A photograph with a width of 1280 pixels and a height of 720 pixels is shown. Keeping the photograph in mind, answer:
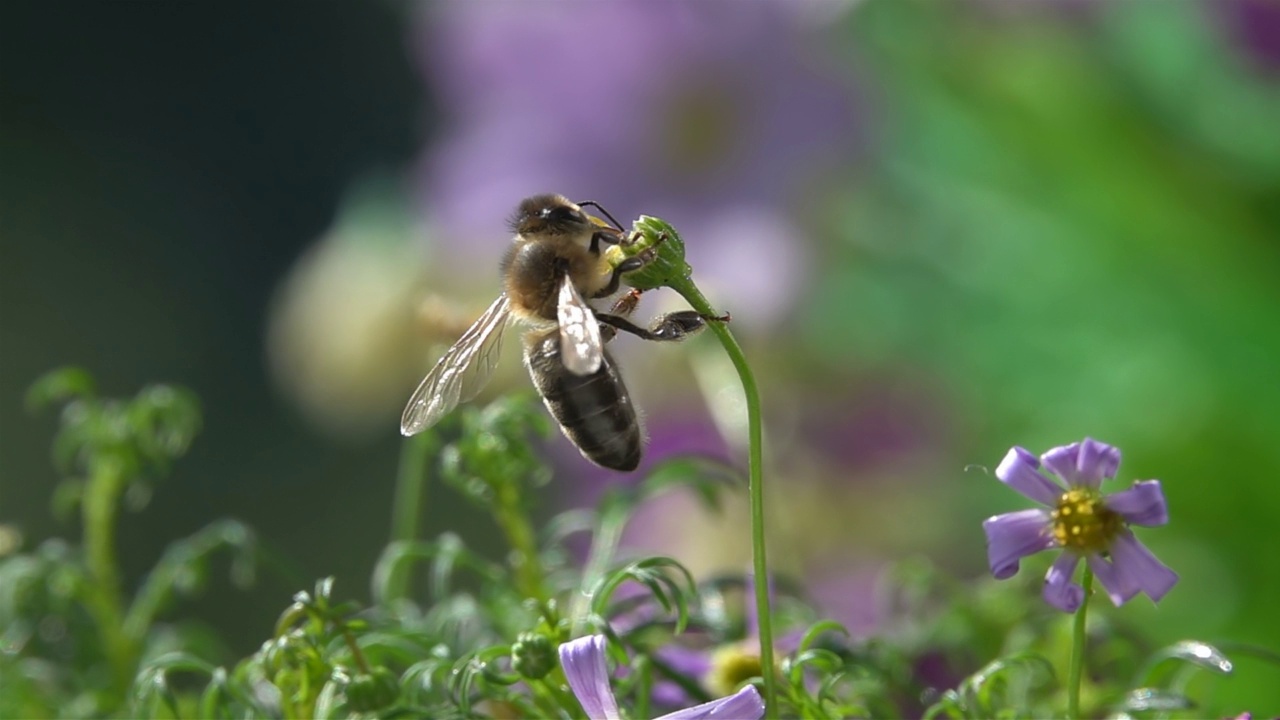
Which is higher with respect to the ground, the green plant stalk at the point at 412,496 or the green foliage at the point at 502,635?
the green plant stalk at the point at 412,496

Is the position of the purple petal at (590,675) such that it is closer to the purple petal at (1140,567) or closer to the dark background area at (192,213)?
the purple petal at (1140,567)

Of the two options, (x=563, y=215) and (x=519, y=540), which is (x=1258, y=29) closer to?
(x=563, y=215)

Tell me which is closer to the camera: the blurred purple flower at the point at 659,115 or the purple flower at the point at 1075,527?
the purple flower at the point at 1075,527

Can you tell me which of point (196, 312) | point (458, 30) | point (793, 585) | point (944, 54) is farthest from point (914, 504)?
point (196, 312)

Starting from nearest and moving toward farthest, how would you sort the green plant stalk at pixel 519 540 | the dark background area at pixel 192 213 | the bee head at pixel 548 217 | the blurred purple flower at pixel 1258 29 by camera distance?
the green plant stalk at pixel 519 540
the bee head at pixel 548 217
the blurred purple flower at pixel 1258 29
the dark background area at pixel 192 213

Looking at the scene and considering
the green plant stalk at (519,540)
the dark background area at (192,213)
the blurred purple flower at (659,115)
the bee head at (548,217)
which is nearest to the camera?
the green plant stalk at (519,540)

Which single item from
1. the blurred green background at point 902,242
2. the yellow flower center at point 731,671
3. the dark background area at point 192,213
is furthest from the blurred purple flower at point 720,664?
the dark background area at point 192,213

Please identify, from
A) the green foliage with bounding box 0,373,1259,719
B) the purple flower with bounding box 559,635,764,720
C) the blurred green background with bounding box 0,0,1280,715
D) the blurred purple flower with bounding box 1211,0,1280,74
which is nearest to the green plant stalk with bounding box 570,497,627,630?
the green foliage with bounding box 0,373,1259,719

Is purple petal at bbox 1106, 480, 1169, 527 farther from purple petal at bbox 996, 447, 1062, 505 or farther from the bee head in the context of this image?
the bee head
